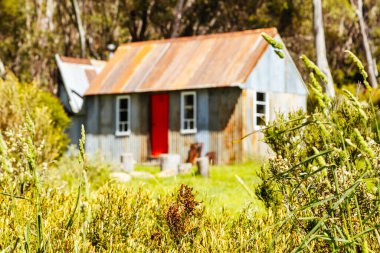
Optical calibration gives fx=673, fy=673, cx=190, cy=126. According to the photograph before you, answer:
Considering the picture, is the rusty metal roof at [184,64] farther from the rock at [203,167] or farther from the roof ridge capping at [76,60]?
the rock at [203,167]

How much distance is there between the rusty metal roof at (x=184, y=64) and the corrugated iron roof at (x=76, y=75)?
67.0 inches

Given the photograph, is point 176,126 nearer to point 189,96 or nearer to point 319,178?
point 189,96

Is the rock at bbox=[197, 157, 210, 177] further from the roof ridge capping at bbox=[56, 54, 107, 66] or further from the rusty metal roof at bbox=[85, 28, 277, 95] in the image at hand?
the roof ridge capping at bbox=[56, 54, 107, 66]

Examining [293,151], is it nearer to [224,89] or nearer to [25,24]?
[224,89]

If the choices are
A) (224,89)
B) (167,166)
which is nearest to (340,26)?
(224,89)

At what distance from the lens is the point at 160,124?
95.1 ft

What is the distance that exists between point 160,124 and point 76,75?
637 centimetres

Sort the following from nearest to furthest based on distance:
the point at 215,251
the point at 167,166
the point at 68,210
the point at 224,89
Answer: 1. the point at 215,251
2. the point at 68,210
3. the point at 167,166
4. the point at 224,89

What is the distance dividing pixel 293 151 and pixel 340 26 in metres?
42.1

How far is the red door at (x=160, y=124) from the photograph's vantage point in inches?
1136

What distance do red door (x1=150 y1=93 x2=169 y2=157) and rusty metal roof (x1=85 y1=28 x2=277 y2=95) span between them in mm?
903

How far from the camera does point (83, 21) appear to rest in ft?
165

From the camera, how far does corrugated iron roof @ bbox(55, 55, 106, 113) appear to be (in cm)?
3206

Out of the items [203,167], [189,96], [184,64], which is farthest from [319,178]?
[184,64]
